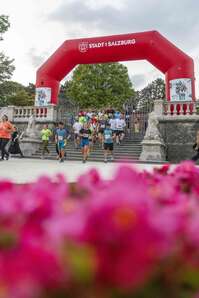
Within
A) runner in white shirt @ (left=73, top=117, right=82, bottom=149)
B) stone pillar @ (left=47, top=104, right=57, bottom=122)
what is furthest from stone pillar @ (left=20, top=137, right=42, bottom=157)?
stone pillar @ (left=47, top=104, right=57, bottom=122)

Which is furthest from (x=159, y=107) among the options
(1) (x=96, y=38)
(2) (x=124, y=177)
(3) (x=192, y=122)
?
(2) (x=124, y=177)

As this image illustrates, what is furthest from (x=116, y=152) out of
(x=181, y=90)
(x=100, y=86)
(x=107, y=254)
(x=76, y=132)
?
(x=100, y=86)

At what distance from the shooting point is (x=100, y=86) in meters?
41.5

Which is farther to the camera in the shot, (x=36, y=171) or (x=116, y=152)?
(x=116, y=152)

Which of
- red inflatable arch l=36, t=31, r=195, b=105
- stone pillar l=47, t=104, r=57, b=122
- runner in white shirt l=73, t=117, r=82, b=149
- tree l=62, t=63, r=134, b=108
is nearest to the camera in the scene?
red inflatable arch l=36, t=31, r=195, b=105

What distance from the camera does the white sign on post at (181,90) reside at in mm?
15836

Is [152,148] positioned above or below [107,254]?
above

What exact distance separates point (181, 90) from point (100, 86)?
86.1ft

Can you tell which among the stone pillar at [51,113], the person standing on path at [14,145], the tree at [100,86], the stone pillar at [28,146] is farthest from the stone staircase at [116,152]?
the tree at [100,86]

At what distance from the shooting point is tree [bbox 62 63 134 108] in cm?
4016

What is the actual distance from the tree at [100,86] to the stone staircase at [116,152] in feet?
74.9

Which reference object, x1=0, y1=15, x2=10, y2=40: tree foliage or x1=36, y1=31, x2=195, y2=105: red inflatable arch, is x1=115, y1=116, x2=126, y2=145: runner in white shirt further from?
x1=0, y1=15, x2=10, y2=40: tree foliage

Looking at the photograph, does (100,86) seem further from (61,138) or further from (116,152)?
(61,138)

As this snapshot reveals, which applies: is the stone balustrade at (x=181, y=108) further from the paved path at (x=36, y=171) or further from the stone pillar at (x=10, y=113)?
the stone pillar at (x=10, y=113)
